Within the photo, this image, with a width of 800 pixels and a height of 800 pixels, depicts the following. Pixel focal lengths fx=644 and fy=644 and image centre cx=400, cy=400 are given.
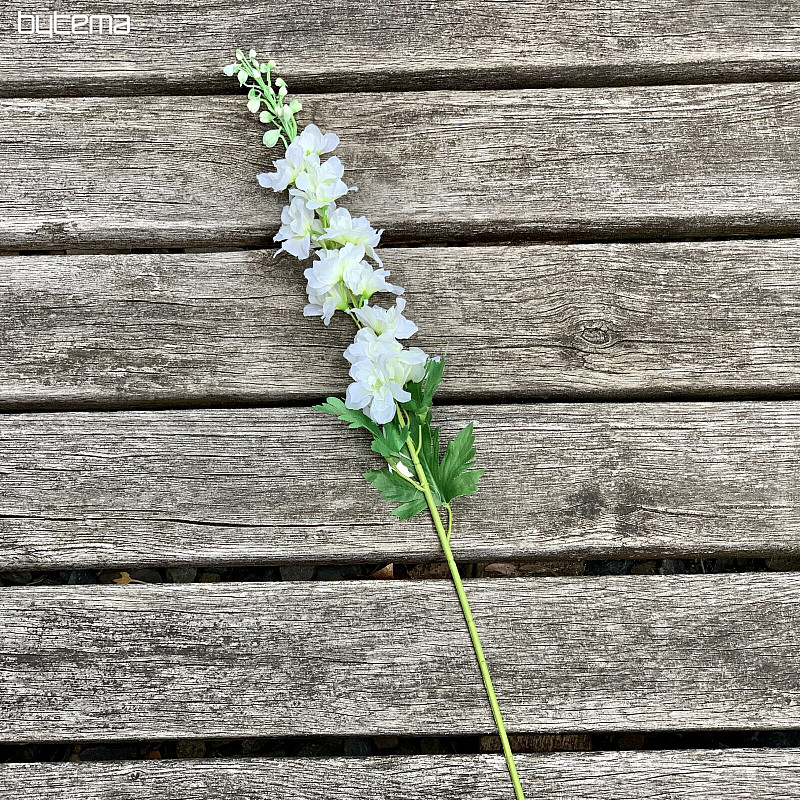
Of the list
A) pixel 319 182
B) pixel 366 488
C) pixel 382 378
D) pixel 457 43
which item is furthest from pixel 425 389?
pixel 457 43

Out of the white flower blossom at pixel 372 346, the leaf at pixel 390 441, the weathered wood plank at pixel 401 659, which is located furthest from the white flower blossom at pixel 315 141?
the weathered wood plank at pixel 401 659

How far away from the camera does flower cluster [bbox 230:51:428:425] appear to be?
772mm

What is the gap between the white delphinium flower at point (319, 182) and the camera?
80 centimetres

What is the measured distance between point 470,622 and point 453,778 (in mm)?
209

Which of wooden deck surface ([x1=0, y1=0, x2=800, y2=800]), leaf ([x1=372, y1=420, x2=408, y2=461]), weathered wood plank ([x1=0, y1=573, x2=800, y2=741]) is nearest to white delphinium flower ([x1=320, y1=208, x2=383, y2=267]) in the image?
wooden deck surface ([x1=0, y1=0, x2=800, y2=800])

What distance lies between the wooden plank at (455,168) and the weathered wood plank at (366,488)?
262 millimetres

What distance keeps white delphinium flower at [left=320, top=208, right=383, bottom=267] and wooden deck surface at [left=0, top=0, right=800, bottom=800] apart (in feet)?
0.34

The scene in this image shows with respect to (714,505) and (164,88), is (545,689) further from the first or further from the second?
(164,88)

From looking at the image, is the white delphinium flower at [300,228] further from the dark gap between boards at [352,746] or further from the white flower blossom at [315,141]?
the dark gap between boards at [352,746]

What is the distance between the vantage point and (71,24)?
0.93 meters

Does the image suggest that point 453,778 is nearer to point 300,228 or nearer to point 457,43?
point 300,228

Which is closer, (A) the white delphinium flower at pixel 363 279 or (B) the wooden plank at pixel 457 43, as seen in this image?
(A) the white delphinium flower at pixel 363 279

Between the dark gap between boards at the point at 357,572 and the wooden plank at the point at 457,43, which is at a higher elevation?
the wooden plank at the point at 457,43

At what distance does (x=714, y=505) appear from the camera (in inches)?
34.3
